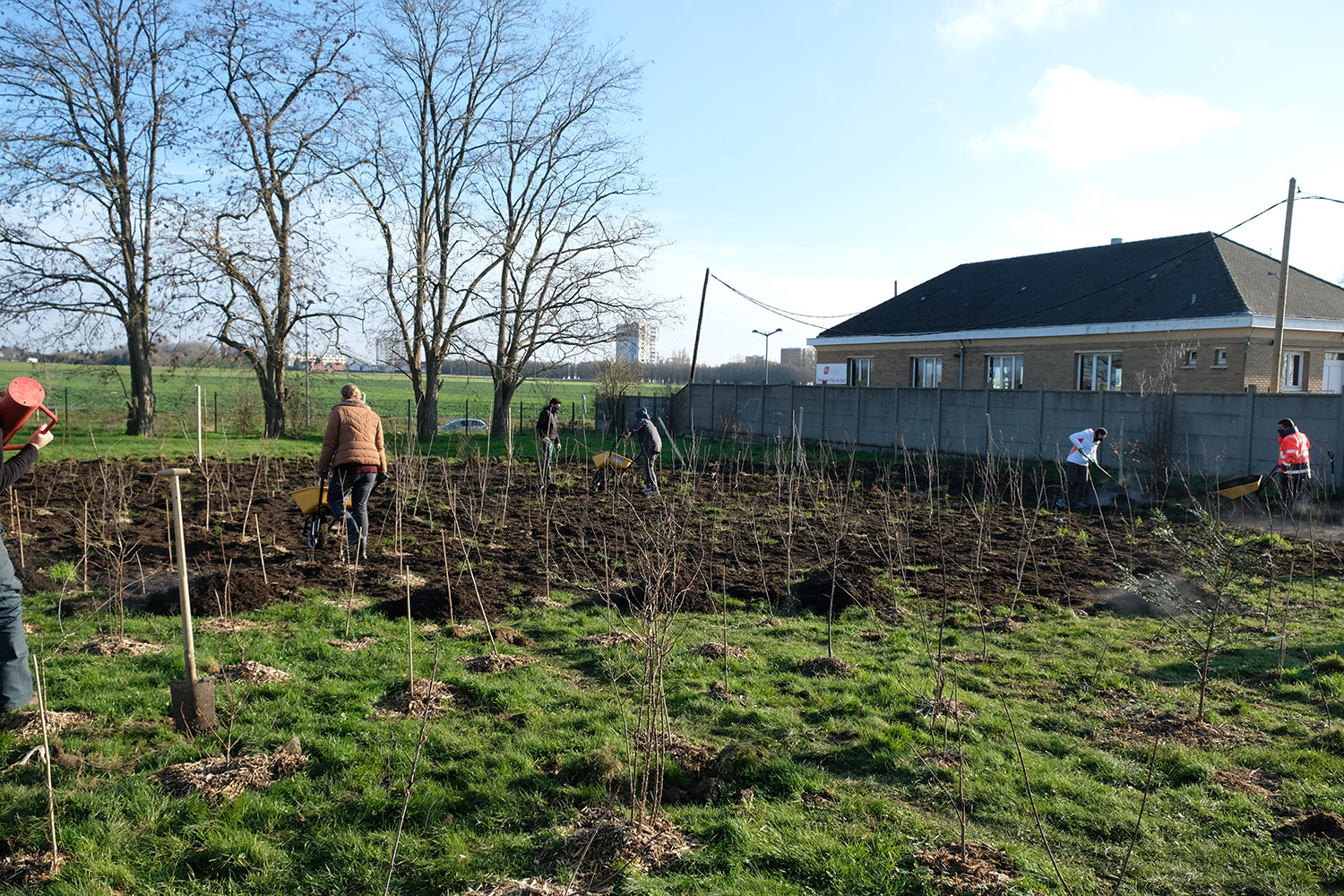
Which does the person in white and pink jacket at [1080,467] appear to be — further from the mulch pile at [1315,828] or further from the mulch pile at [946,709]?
the mulch pile at [1315,828]

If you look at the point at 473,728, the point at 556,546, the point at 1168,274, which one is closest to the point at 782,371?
the point at 1168,274

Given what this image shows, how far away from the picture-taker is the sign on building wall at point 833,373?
Result: 29828mm

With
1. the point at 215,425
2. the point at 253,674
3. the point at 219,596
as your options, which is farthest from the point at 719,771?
the point at 215,425

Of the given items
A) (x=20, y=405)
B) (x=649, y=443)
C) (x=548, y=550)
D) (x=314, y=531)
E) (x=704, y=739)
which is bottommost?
(x=704, y=739)

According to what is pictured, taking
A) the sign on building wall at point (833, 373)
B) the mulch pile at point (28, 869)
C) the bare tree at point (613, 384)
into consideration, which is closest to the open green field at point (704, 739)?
the mulch pile at point (28, 869)

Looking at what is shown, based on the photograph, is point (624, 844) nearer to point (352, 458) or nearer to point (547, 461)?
point (352, 458)

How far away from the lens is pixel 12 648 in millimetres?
3842

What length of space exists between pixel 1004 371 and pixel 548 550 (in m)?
20.1

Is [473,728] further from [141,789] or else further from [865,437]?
[865,437]

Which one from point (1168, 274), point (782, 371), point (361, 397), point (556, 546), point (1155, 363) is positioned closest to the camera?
point (361, 397)

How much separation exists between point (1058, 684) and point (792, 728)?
188 cm

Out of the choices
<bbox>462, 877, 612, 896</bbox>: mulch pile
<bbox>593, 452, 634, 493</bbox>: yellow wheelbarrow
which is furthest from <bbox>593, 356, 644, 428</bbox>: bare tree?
<bbox>462, 877, 612, 896</bbox>: mulch pile

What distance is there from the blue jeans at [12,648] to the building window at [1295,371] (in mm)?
24982

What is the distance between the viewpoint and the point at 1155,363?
20344mm
